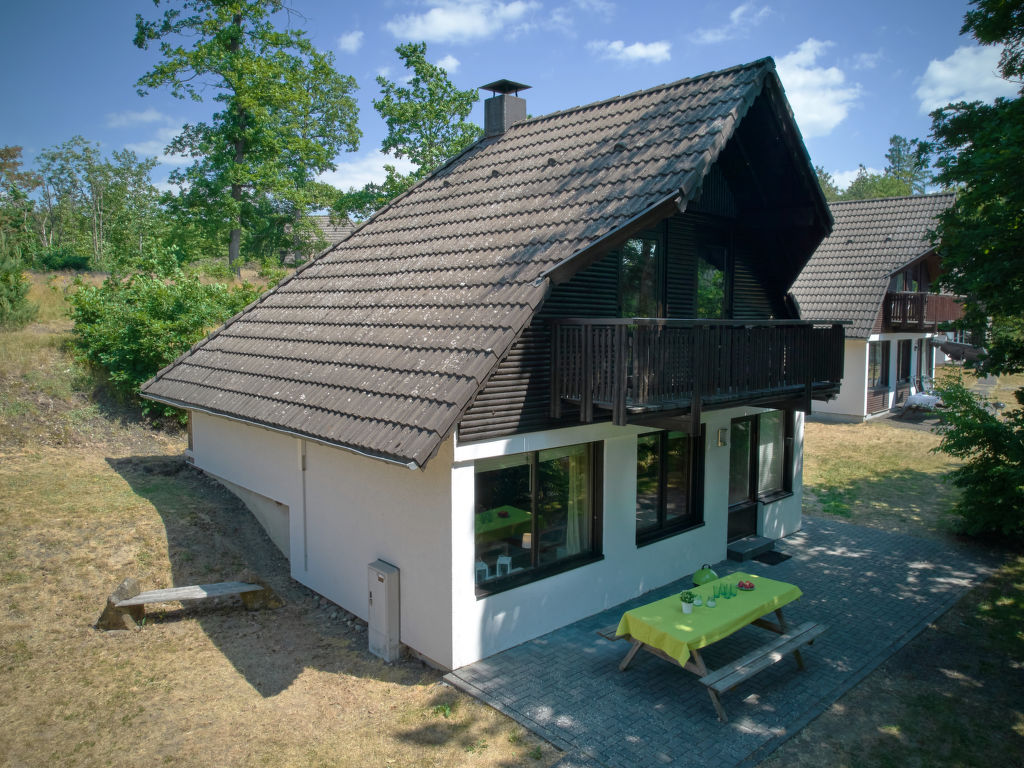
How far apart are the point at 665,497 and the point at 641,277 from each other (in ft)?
10.8

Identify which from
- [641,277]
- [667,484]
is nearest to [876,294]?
[667,484]

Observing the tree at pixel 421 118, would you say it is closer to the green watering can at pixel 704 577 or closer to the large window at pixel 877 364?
the large window at pixel 877 364

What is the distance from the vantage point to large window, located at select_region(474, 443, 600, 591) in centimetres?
752

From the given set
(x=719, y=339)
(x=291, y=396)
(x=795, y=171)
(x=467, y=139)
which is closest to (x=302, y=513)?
(x=291, y=396)

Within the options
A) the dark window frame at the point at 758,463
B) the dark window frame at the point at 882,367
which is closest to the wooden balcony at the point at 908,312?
the dark window frame at the point at 882,367

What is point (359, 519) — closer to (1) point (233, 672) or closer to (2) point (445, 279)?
(1) point (233, 672)

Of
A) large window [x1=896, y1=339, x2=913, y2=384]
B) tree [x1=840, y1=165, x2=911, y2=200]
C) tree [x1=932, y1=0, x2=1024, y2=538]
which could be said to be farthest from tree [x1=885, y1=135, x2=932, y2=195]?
tree [x1=932, y1=0, x2=1024, y2=538]

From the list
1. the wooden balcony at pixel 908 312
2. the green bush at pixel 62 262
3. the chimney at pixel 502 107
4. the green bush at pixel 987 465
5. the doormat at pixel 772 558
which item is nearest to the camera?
the doormat at pixel 772 558

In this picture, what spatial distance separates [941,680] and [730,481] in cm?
456

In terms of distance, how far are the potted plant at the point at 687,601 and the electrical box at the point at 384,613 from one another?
3171mm

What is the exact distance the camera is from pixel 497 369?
23.6 feet

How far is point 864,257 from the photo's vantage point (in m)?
25.3

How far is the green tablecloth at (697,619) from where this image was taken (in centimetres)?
652

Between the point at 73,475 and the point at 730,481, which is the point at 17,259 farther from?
the point at 730,481
